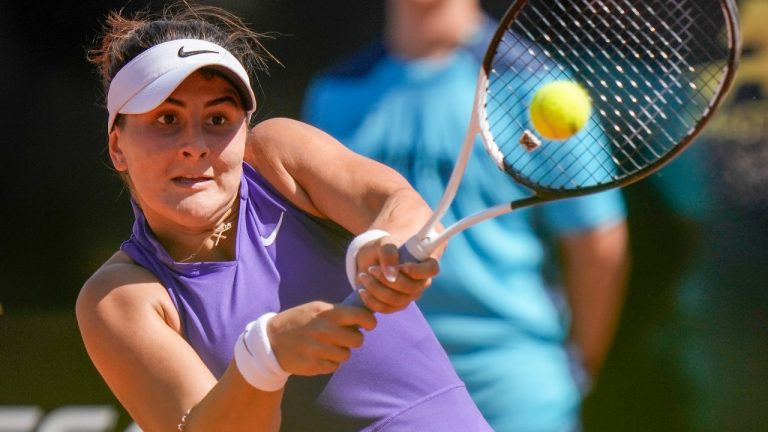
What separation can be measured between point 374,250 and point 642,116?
120 cm

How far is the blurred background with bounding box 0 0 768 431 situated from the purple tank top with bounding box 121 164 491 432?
2.83 feet

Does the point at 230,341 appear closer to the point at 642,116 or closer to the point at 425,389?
the point at 425,389

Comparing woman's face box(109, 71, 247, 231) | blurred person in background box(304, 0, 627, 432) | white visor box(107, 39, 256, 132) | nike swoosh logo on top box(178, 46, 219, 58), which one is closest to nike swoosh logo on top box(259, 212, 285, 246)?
woman's face box(109, 71, 247, 231)

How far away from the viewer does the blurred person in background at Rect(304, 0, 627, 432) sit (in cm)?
292

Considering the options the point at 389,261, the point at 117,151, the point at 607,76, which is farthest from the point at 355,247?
the point at 607,76

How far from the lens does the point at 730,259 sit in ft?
9.51

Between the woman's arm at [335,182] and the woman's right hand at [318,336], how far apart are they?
11 centimetres

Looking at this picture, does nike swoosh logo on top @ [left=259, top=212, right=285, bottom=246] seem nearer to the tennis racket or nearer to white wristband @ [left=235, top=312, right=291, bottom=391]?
white wristband @ [left=235, top=312, right=291, bottom=391]

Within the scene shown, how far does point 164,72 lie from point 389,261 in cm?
56

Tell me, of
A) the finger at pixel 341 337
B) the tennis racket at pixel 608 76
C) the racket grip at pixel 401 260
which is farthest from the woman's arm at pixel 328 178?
the tennis racket at pixel 608 76

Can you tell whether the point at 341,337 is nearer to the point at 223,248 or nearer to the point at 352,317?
the point at 352,317

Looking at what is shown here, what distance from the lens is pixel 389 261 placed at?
1784 millimetres

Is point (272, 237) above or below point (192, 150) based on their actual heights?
below

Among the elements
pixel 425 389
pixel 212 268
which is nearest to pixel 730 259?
pixel 425 389
